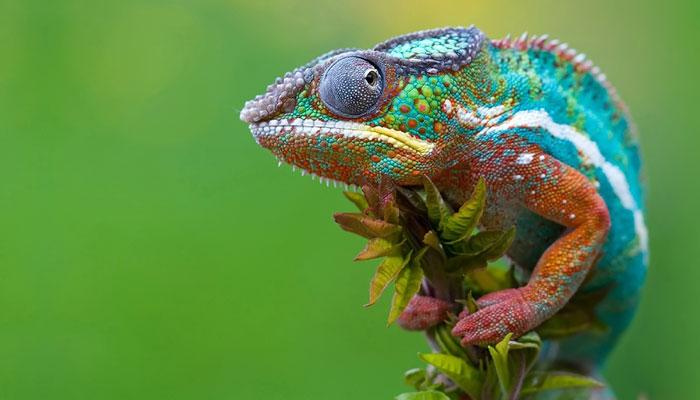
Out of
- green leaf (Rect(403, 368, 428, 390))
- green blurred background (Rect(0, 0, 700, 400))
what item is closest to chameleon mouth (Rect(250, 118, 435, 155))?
green leaf (Rect(403, 368, 428, 390))

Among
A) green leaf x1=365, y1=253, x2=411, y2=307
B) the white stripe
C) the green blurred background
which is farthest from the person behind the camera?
the green blurred background

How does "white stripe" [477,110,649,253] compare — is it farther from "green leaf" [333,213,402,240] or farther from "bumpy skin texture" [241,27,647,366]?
"green leaf" [333,213,402,240]

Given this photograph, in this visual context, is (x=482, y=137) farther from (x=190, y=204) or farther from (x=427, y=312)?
(x=190, y=204)

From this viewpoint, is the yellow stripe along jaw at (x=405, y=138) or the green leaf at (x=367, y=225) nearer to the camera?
the green leaf at (x=367, y=225)

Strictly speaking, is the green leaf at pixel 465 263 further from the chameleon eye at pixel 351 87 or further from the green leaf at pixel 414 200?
the chameleon eye at pixel 351 87

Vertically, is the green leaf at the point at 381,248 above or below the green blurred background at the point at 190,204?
below

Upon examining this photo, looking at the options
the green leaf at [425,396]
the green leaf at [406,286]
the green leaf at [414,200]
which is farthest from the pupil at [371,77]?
the green leaf at [425,396]

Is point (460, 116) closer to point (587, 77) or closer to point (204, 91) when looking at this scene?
point (587, 77)
